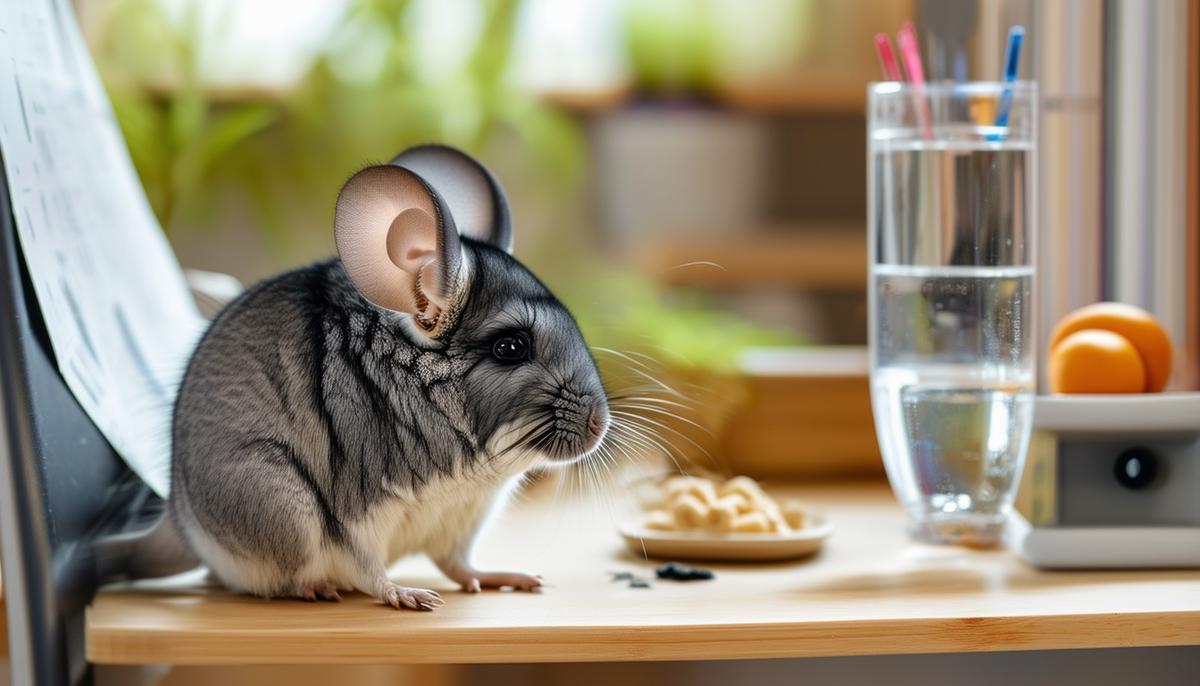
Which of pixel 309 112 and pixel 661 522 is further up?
pixel 309 112

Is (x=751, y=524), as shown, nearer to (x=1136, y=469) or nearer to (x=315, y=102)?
(x=1136, y=469)

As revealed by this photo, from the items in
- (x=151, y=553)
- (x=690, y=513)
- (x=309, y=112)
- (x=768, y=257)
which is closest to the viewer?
(x=151, y=553)

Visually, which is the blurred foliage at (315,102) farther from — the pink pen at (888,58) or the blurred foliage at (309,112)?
the pink pen at (888,58)

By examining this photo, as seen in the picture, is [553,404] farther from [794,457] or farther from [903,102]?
[794,457]

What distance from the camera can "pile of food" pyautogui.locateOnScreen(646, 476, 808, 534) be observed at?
97 centimetres

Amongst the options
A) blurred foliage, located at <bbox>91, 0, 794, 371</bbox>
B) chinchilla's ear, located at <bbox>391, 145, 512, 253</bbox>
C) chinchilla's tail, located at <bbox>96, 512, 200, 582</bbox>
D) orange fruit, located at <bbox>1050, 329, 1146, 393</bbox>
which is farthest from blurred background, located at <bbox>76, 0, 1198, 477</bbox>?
chinchilla's tail, located at <bbox>96, 512, 200, 582</bbox>

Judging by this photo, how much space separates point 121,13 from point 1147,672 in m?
1.78

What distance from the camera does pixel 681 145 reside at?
254 cm

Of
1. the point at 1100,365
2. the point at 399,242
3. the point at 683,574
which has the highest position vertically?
the point at 399,242

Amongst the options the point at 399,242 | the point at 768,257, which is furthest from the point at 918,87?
the point at 768,257

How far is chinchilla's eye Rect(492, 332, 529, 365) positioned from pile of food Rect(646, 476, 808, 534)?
27 cm

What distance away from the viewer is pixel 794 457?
4.45 feet

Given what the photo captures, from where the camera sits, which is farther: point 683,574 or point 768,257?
point 768,257

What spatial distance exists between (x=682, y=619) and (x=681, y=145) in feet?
6.19
